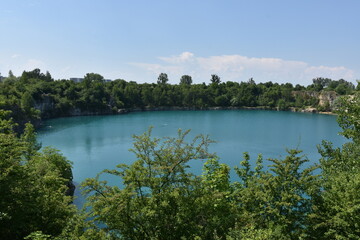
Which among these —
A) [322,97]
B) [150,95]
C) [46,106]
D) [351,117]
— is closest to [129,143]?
[351,117]

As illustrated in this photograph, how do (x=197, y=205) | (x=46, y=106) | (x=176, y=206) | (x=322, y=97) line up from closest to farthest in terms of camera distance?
(x=176, y=206) → (x=197, y=205) → (x=46, y=106) → (x=322, y=97)

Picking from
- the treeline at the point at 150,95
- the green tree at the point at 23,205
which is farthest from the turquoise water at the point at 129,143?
the treeline at the point at 150,95

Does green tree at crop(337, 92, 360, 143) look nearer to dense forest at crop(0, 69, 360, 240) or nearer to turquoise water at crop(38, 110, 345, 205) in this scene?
dense forest at crop(0, 69, 360, 240)

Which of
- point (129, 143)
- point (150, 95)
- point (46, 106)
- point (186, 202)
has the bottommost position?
point (129, 143)

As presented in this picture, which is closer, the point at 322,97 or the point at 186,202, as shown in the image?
the point at 186,202

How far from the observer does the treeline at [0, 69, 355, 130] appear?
9188cm

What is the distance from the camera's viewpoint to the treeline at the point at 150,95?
91.9 metres

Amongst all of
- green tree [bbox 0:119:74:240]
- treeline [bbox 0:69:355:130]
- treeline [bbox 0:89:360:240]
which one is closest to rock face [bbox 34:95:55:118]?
treeline [bbox 0:69:355:130]

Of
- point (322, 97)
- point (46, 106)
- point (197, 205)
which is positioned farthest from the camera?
point (322, 97)

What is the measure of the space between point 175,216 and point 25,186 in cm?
641

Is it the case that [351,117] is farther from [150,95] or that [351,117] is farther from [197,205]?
[150,95]

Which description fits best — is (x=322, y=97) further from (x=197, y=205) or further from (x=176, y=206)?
(x=176, y=206)

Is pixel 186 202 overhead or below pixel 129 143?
overhead

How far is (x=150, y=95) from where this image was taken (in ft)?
391
